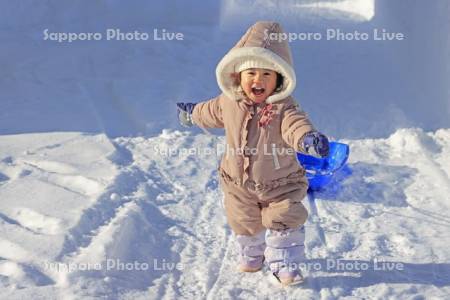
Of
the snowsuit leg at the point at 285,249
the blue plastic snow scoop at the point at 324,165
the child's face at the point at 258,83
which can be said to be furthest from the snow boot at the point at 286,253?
the blue plastic snow scoop at the point at 324,165

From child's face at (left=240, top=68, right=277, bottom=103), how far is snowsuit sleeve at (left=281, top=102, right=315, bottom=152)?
10 cm

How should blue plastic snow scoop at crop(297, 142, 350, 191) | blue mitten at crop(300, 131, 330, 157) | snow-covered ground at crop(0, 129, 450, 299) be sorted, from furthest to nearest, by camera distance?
blue plastic snow scoop at crop(297, 142, 350, 191), snow-covered ground at crop(0, 129, 450, 299), blue mitten at crop(300, 131, 330, 157)

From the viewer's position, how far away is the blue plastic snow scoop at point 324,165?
3918 mm

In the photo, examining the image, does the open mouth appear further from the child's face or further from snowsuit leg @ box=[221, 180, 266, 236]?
snowsuit leg @ box=[221, 180, 266, 236]

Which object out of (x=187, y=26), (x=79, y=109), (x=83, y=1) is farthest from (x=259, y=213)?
(x=83, y=1)

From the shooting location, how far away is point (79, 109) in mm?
4953

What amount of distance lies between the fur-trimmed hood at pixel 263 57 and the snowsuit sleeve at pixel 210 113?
0.46ft

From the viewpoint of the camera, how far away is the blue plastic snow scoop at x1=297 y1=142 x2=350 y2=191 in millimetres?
3918

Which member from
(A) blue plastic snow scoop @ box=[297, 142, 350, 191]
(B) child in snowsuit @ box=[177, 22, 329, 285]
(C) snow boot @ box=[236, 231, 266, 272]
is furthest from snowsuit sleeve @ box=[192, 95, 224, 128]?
(A) blue plastic snow scoop @ box=[297, 142, 350, 191]

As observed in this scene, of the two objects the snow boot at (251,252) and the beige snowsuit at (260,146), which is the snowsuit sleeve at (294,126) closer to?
the beige snowsuit at (260,146)

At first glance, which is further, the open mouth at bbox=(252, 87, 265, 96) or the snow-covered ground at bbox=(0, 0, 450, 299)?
the snow-covered ground at bbox=(0, 0, 450, 299)

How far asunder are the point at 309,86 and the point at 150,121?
4.04 feet

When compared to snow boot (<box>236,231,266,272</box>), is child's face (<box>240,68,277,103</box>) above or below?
above

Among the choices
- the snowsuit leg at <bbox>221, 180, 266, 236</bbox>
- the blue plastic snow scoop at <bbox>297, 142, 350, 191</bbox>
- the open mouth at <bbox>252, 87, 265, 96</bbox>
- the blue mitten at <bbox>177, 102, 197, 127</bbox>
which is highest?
the blue plastic snow scoop at <bbox>297, 142, 350, 191</bbox>
